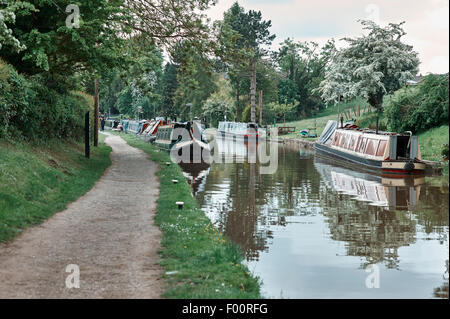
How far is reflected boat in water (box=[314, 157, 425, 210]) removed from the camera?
53.0ft

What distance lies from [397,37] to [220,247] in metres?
42.1

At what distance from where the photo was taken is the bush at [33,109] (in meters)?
14.8

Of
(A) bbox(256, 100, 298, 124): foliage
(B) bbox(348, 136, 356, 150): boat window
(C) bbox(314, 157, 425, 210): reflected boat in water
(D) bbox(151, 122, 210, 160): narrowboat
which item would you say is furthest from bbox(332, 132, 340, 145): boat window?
(A) bbox(256, 100, 298, 124): foliage

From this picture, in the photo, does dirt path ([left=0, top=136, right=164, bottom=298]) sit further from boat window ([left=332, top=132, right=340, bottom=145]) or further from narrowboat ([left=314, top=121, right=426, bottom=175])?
boat window ([left=332, top=132, right=340, bottom=145])

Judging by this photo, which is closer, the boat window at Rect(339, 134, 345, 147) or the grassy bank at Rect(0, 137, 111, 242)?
the grassy bank at Rect(0, 137, 111, 242)

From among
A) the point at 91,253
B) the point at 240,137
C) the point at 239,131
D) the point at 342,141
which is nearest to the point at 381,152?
the point at 342,141

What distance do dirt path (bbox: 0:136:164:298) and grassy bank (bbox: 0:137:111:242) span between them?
12.8 inches

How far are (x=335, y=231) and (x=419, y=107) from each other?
21.3 meters

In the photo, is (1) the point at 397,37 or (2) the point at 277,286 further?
(1) the point at 397,37

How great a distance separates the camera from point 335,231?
11.8 m

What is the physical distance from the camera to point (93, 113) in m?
30.3

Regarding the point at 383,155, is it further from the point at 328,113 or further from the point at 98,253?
the point at 328,113

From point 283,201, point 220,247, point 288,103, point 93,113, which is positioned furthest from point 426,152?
point 288,103
